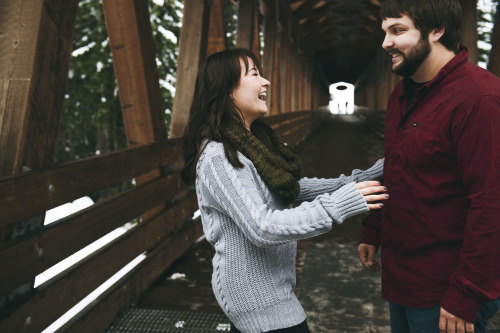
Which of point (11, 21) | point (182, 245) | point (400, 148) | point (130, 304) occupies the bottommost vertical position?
→ point (130, 304)

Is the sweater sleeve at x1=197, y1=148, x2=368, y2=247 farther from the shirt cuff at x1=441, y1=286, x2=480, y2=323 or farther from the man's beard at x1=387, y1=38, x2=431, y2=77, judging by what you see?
the man's beard at x1=387, y1=38, x2=431, y2=77

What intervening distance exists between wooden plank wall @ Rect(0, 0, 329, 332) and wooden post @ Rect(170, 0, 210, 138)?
1cm

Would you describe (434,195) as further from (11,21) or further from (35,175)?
(11,21)

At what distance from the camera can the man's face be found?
1834 millimetres

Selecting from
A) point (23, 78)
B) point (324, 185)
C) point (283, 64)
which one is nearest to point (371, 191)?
point (324, 185)

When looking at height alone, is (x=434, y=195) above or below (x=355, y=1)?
below

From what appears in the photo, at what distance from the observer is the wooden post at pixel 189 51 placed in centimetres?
558

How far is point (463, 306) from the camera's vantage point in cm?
163

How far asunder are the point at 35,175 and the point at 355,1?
694 inches

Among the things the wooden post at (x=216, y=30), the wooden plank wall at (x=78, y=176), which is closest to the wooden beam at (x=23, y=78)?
the wooden plank wall at (x=78, y=176)

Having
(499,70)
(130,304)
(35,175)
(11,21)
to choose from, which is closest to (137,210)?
(130,304)

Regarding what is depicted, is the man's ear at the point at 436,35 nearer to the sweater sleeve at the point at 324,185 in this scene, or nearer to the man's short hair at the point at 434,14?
the man's short hair at the point at 434,14

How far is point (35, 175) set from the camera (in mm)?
2557

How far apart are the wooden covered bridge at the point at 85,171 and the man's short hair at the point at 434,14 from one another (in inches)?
66.9
